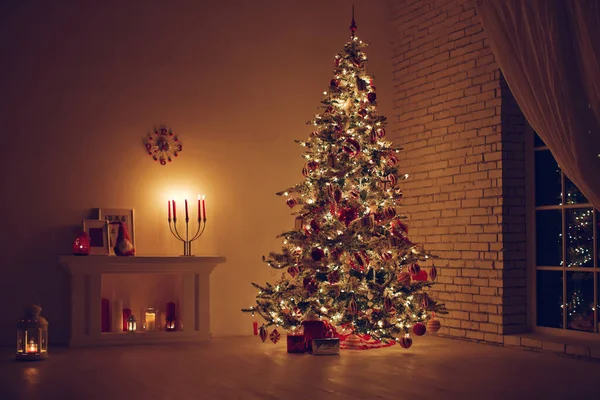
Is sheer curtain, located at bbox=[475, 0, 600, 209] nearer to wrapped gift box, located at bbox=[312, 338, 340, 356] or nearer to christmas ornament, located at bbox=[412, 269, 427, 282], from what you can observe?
christmas ornament, located at bbox=[412, 269, 427, 282]

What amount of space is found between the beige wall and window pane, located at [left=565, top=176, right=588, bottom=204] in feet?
6.77

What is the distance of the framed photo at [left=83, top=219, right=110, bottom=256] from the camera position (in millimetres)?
5922

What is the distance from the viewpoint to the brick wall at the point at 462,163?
5961 millimetres

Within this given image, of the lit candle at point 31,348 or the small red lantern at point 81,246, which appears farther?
the small red lantern at point 81,246

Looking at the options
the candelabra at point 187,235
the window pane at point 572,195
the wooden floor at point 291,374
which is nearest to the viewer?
the wooden floor at point 291,374

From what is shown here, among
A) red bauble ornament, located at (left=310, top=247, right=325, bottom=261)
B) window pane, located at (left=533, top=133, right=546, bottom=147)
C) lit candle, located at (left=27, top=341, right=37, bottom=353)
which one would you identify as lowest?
lit candle, located at (left=27, top=341, right=37, bottom=353)

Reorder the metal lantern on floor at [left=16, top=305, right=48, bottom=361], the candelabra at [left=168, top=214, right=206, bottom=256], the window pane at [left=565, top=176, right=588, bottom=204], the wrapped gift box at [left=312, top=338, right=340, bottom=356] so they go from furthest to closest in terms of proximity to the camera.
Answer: the candelabra at [left=168, top=214, right=206, bottom=256] < the window pane at [left=565, top=176, right=588, bottom=204] < the wrapped gift box at [left=312, top=338, right=340, bottom=356] < the metal lantern on floor at [left=16, top=305, right=48, bottom=361]

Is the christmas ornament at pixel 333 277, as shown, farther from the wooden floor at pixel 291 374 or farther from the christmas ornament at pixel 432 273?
the christmas ornament at pixel 432 273

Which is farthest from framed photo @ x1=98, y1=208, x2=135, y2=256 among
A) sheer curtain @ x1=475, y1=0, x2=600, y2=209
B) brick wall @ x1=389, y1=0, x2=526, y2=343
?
sheer curtain @ x1=475, y1=0, x2=600, y2=209

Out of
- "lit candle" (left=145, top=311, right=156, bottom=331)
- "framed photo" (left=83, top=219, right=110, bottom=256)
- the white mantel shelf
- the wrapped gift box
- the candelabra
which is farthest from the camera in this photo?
the candelabra

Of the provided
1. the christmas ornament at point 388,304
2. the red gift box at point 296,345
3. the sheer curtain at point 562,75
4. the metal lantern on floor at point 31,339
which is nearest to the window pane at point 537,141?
the sheer curtain at point 562,75

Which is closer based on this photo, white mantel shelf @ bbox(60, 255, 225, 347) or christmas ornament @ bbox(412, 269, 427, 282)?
white mantel shelf @ bbox(60, 255, 225, 347)

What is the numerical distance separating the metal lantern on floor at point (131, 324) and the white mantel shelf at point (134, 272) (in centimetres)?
9

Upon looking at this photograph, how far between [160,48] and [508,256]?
324 cm
